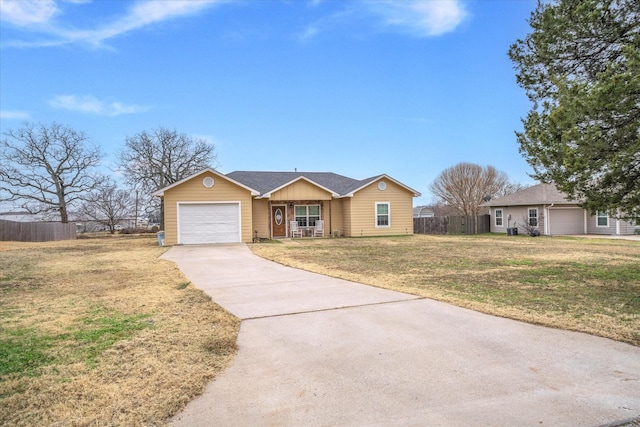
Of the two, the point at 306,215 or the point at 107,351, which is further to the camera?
the point at 306,215

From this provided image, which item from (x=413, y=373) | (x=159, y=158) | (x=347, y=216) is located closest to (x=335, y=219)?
(x=347, y=216)

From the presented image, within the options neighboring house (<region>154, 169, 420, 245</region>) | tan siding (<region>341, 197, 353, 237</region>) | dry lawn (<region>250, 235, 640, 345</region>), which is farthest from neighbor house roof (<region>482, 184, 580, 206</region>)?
dry lawn (<region>250, 235, 640, 345</region>)

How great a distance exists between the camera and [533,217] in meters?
25.4

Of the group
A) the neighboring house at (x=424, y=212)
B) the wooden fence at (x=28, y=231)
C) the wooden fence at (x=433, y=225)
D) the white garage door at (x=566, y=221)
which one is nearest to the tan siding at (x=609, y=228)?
the white garage door at (x=566, y=221)

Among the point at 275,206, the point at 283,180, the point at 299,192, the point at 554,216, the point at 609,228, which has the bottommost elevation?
the point at 609,228

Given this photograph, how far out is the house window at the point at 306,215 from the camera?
2334 centimetres

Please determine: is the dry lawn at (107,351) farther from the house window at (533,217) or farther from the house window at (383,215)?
the house window at (533,217)

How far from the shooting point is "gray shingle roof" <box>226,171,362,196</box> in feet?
75.9

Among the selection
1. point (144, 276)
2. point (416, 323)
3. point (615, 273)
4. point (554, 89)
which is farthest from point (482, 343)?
point (144, 276)

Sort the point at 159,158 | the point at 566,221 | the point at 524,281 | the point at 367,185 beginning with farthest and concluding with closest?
the point at 159,158
the point at 566,221
the point at 367,185
the point at 524,281

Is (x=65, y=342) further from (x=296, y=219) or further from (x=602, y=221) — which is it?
(x=602, y=221)

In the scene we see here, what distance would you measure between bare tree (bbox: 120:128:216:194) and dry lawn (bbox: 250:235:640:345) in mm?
20693

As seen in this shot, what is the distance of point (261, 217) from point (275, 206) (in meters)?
1.16

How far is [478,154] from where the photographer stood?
3838 cm
